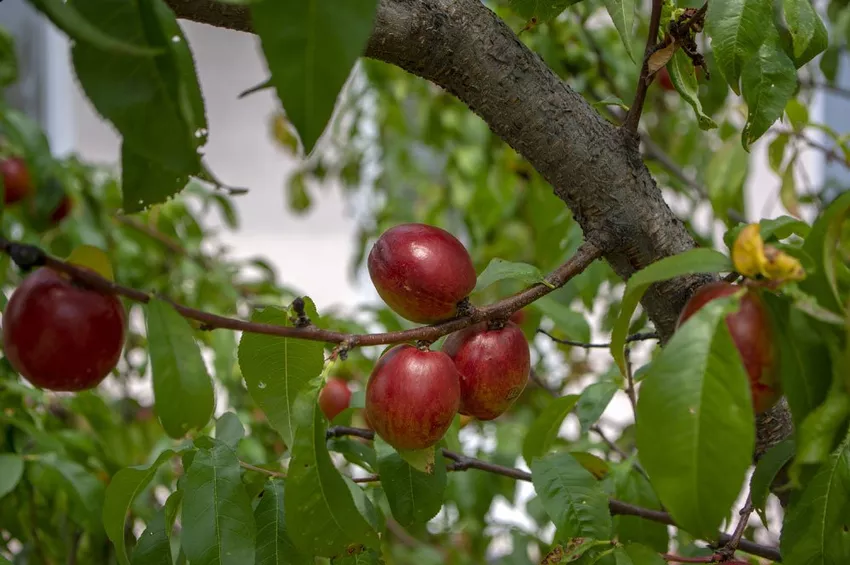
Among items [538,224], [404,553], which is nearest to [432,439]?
[538,224]

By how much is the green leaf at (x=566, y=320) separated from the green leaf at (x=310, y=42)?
1.31ft

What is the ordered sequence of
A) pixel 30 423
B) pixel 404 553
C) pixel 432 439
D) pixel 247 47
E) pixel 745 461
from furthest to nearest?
pixel 247 47
pixel 404 553
pixel 30 423
pixel 432 439
pixel 745 461

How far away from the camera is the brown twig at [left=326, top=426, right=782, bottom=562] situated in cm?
49

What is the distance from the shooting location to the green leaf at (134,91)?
30cm

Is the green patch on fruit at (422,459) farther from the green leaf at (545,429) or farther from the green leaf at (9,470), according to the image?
the green leaf at (9,470)

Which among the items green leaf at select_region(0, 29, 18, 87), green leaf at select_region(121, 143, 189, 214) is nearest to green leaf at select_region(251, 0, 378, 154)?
green leaf at select_region(121, 143, 189, 214)

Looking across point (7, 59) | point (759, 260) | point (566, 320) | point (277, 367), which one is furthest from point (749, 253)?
point (7, 59)

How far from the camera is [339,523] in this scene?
0.37 m

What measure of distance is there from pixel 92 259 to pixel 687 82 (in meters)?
0.31

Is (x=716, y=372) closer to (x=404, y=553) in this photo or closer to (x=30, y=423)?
(x=30, y=423)

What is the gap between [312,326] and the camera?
382mm

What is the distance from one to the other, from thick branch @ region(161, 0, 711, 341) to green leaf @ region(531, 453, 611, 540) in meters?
0.11

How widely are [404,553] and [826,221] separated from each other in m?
0.94

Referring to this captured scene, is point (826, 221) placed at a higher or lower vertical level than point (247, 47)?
lower
